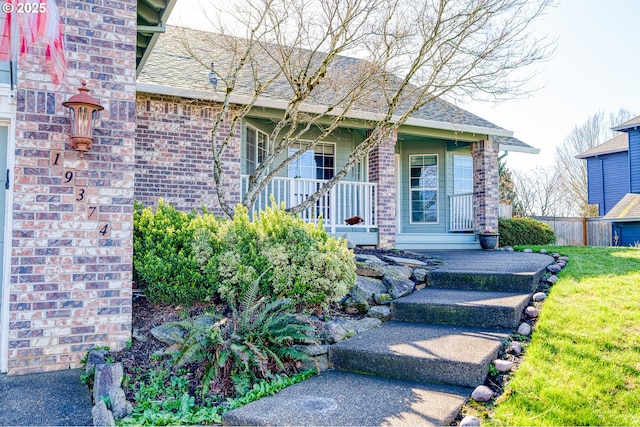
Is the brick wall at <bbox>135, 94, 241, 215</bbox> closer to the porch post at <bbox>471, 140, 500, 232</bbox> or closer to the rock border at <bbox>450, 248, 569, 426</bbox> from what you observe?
the rock border at <bbox>450, 248, 569, 426</bbox>

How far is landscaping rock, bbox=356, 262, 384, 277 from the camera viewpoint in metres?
5.86

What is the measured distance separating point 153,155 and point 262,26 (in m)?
2.82

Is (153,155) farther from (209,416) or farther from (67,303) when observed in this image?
(209,416)

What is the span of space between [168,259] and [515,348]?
3376mm

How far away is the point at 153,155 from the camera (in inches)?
293

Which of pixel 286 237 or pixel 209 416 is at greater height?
pixel 286 237

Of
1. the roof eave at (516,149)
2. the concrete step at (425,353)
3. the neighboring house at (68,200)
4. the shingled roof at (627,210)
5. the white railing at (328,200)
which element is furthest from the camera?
the shingled roof at (627,210)

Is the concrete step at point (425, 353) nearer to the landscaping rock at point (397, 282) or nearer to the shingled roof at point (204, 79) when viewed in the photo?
the landscaping rock at point (397, 282)

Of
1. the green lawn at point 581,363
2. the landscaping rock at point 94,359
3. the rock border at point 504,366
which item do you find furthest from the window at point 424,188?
the landscaping rock at point 94,359

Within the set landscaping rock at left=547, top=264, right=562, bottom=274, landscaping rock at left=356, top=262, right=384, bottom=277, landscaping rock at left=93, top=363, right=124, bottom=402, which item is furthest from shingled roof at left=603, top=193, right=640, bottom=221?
landscaping rock at left=93, top=363, right=124, bottom=402

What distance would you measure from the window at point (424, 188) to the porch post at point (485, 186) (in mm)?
1256

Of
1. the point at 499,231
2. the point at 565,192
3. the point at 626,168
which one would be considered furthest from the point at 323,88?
the point at 565,192

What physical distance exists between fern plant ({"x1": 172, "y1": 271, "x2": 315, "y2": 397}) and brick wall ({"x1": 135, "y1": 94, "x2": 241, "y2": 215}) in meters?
3.85

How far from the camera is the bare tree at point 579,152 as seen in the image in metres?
23.7
